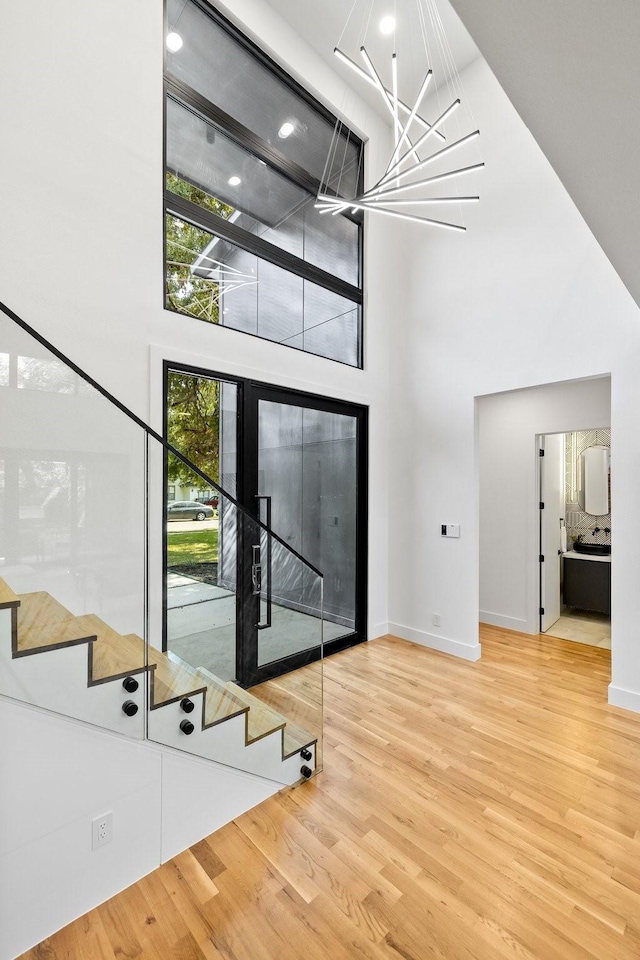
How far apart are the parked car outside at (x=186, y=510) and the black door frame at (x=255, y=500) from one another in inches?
9.9

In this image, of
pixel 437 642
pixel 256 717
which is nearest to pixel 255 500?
pixel 256 717

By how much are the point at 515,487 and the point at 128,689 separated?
4585mm

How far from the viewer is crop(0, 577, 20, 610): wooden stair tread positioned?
154 centimetres

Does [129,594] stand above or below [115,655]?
above

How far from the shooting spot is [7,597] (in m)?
1.57

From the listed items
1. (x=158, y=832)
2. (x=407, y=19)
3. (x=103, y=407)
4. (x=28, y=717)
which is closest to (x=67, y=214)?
(x=103, y=407)

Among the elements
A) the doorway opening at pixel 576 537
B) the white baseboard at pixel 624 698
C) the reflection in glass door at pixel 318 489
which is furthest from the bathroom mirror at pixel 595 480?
the reflection in glass door at pixel 318 489

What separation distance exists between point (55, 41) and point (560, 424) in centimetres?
516

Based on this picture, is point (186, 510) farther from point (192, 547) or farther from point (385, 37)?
point (385, 37)

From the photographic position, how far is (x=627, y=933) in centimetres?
165

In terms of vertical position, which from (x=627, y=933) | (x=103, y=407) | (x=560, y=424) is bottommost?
(x=627, y=933)

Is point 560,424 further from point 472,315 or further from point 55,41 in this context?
point 55,41

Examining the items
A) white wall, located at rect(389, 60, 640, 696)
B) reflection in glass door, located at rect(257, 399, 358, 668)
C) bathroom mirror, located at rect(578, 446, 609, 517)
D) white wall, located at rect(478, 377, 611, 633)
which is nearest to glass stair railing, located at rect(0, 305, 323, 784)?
reflection in glass door, located at rect(257, 399, 358, 668)

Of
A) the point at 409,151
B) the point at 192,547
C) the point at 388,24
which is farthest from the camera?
the point at 388,24
